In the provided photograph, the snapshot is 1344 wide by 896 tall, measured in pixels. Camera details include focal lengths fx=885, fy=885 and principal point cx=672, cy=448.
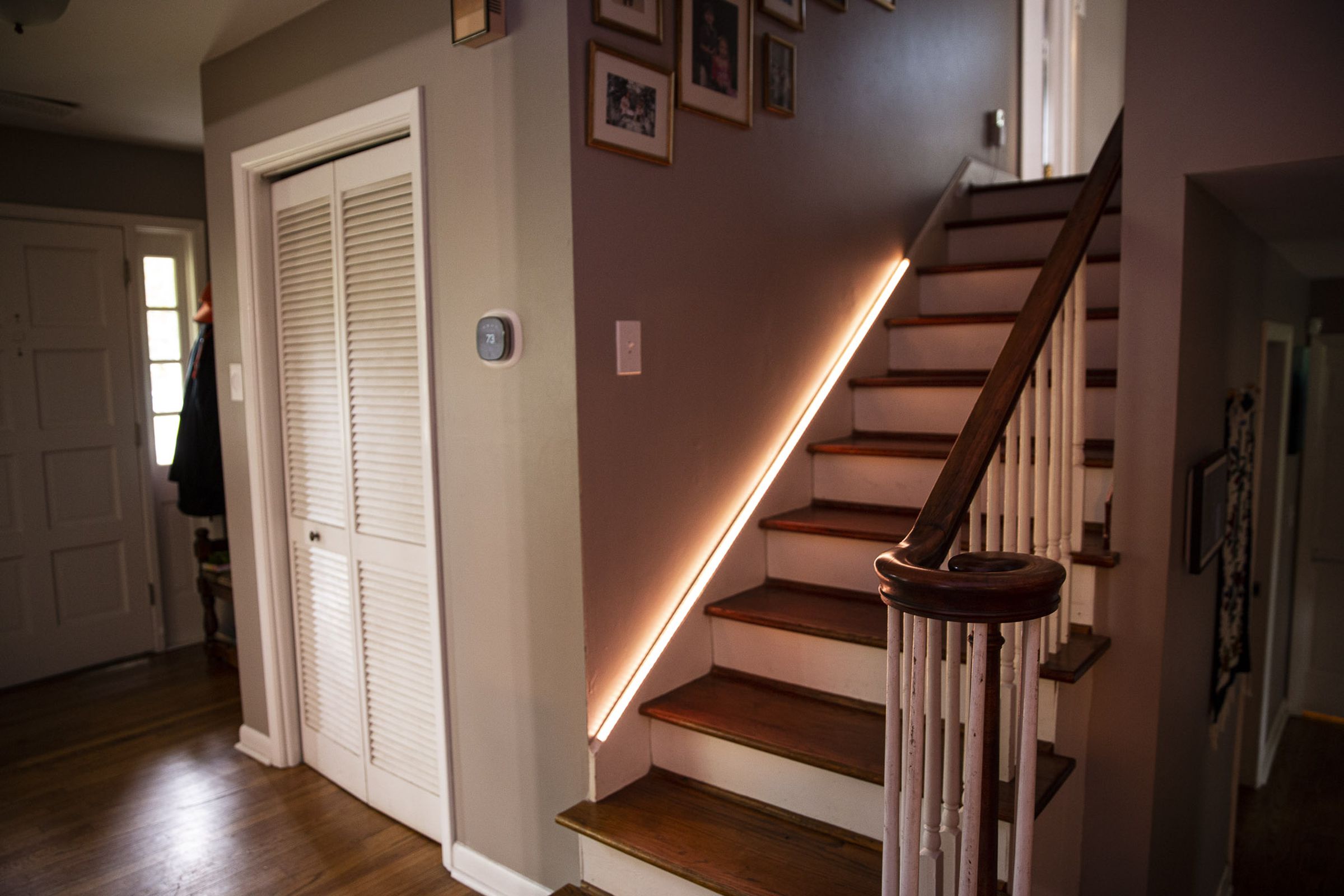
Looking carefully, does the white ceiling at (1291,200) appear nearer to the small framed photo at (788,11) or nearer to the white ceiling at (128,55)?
the small framed photo at (788,11)

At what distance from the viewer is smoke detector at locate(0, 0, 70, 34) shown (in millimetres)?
2473

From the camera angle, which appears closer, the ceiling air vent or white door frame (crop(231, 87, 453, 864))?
white door frame (crop(231, 87, 453, 864))

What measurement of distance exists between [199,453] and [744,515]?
8.93 ft

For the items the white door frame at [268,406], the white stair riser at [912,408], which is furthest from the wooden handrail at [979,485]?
the white door frame at [268,406]

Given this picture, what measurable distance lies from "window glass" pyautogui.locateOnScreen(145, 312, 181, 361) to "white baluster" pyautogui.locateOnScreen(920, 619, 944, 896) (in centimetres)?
451

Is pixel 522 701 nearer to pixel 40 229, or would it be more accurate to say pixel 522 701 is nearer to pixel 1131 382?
pixel 1131 382

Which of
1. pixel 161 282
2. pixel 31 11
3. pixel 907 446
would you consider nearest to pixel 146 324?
pixel 161 282

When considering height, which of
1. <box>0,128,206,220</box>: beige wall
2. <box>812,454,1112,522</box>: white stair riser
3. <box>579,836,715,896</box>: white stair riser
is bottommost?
<box>579,836,715,896</box>: white stair riser

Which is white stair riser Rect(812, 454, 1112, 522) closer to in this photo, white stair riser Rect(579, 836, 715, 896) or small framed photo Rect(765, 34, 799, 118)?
small framed photo Rect(765, 34, 799, 118)

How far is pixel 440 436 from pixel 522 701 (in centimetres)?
74

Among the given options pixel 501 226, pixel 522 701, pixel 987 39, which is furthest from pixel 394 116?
pixel 987 39

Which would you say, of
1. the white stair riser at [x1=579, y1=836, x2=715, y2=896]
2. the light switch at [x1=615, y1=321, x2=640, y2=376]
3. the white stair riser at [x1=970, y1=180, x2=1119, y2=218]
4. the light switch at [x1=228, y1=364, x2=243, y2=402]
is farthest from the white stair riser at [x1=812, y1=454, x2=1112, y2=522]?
the light switch at [x1=228, y1=364, x2=243, y2=402]

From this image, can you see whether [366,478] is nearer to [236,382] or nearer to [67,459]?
[236,382]

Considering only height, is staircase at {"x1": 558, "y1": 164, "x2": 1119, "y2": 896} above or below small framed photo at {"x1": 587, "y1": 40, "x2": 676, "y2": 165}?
below
